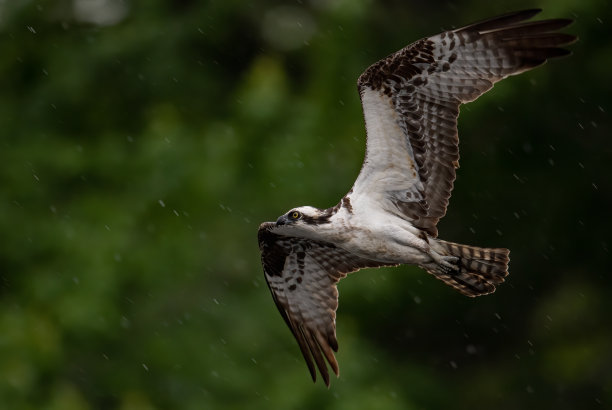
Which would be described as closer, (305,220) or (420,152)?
(305,220)

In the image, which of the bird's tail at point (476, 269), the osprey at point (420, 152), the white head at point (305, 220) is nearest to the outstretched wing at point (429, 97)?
the osprey at point (420, 152)

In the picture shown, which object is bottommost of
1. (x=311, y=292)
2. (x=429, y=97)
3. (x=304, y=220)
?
(x=311, y=292)

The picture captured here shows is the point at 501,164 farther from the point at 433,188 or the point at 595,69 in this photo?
the point at 433,188

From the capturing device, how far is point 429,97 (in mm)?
8617

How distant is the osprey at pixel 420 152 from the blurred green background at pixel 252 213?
4.96 metres

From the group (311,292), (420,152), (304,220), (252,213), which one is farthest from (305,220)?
(252,213)

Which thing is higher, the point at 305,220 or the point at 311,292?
the point at 305,220

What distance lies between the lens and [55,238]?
15859mm

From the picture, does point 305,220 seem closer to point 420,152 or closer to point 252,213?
point 420,152

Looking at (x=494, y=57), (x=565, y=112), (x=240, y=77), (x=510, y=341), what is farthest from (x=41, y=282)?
(x=494, y=57)

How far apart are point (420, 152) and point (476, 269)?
39.6 inches

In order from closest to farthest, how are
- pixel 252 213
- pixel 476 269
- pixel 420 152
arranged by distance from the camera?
pixel 420 152 → pixel 476 269 → pixel 252 213

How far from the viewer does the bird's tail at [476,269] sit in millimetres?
8906

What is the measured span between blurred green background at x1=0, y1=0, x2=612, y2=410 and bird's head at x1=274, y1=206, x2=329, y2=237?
526 cm
